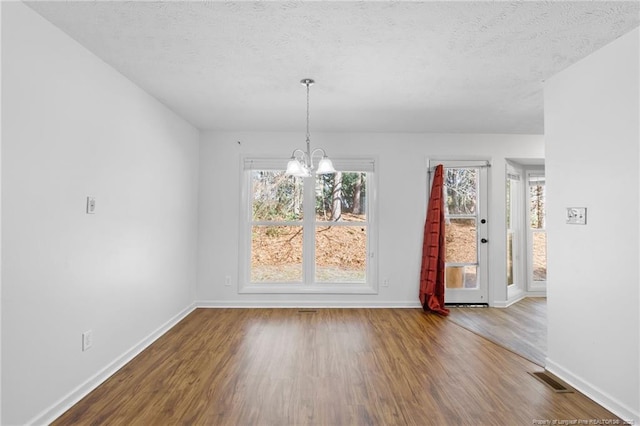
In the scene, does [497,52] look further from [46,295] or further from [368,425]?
[46,295]

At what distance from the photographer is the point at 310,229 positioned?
15.7 ft

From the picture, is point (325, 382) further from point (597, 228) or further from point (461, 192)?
point (461, 192)

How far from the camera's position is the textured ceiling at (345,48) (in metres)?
1.93

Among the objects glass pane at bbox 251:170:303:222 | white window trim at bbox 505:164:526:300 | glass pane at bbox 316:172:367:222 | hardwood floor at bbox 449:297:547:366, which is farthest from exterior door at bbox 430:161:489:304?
glass pane at bbox 251:170:303:222

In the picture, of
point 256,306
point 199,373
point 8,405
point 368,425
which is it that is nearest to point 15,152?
point 8,405

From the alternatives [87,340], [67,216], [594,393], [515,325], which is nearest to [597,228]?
[594,393]

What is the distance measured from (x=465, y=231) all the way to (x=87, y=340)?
4.55 metres

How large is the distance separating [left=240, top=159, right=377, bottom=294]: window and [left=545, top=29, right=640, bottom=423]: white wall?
2376mm

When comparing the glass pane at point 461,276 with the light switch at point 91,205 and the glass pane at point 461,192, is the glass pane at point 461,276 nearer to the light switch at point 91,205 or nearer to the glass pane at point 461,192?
the glass pane at point 461,192

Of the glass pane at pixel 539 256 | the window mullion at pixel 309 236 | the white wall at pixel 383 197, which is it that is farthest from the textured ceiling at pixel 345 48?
the glass pane at pixel 539 256

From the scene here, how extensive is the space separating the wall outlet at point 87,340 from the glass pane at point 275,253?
245 cm

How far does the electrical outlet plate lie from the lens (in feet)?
7.93

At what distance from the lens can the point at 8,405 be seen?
1792 mm

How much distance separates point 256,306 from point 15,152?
336cm
